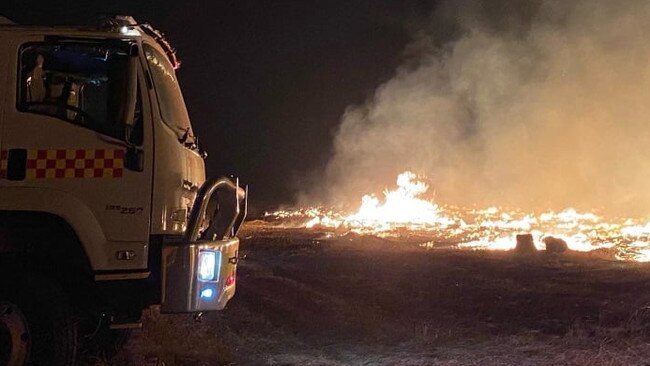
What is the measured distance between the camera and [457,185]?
98.6 feet

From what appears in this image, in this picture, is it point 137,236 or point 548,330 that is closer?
point 137,236

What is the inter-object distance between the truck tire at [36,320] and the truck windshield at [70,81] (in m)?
1.16

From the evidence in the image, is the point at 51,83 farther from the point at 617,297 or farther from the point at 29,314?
the point at 617,297

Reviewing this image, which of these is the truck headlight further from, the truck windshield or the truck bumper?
the truck windshield

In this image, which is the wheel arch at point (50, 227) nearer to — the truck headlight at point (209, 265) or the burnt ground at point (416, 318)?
the truck headlight at point (209, 265)

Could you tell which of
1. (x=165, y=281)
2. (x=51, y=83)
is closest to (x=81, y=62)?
(x=51, y=83)

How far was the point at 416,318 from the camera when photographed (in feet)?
24.9

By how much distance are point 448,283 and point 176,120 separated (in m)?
6.37

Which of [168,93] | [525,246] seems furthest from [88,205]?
[525,246]

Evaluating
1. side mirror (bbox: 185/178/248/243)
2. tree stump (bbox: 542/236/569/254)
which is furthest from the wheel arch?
tree stump (bbox: 542/236/569/254)

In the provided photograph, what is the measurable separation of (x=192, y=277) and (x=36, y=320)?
1.10 metres

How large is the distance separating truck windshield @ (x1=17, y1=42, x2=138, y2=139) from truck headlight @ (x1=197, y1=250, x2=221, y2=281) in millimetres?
1048

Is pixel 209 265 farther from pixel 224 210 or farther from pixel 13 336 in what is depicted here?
pixel 13 336

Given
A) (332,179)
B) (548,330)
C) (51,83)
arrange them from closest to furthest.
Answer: (51,83) → (548,330) → (332,179)
